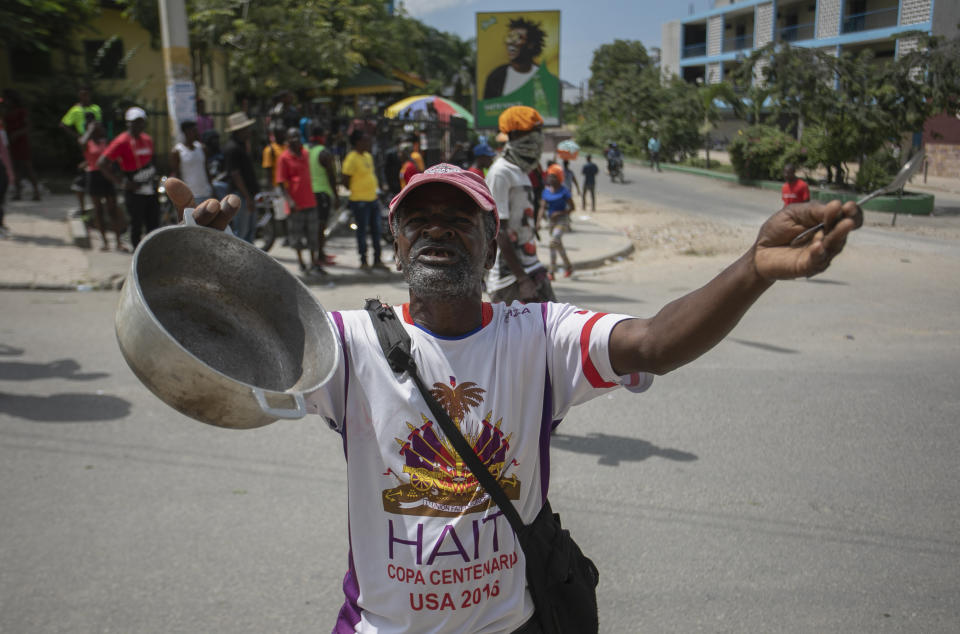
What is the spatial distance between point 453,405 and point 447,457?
116 mm

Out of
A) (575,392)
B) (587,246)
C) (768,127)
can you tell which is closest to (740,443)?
(575,392)

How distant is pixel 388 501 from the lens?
1.83 meters

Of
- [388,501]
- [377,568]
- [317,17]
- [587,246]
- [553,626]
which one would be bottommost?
[587,246]

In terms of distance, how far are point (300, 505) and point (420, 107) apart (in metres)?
20.7

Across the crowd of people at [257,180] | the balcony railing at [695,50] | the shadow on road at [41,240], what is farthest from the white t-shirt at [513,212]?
the balcony railing at [695,50]

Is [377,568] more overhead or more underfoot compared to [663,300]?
more overhead

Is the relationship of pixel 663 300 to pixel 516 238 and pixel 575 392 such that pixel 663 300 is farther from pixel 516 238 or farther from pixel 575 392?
pixel 575 392

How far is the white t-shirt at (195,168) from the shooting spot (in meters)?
9.79

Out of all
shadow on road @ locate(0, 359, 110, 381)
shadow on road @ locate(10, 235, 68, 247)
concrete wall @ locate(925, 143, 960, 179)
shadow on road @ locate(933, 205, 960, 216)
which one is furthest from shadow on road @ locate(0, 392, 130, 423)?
concrete wall @ locate(925, 143, 960, 179)

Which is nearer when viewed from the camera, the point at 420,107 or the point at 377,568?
the point at 377,568

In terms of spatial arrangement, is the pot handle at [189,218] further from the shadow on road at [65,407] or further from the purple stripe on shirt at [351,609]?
the shadow on road at [65,407]

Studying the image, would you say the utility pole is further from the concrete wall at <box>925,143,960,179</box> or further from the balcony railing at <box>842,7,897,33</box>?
the balcony railing at <box>842,7,897,33</box>

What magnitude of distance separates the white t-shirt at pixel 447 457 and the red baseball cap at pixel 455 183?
0.30m

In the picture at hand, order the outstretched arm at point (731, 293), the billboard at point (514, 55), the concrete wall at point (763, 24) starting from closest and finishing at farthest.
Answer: the outstretched arm at point (731, 293) < the billboard at point (514, 55) < the concrete wall at point (763, 24)
